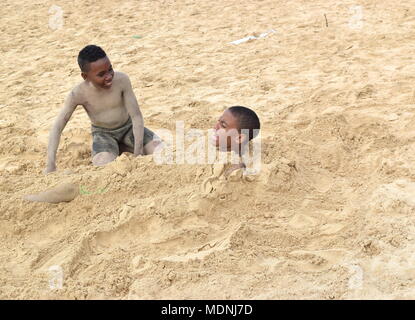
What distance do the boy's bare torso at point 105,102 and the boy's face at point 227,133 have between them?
0.77m

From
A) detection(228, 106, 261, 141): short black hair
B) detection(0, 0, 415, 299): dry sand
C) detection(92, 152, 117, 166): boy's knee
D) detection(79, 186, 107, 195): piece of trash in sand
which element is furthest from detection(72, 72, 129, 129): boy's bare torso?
detection(228, 106, 261, 141): short black hair

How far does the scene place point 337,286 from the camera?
7.42 feet

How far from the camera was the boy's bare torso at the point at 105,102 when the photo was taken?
361 cm

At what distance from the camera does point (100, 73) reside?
3.46 m

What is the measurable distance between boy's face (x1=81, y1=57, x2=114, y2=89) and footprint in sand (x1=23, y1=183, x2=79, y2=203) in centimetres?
76

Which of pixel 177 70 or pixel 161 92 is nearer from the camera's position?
pixel 161 92

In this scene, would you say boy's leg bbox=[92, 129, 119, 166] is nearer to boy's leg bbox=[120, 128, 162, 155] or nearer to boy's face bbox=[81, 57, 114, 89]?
boy's leg bbox=[120, 128, 162, 155]

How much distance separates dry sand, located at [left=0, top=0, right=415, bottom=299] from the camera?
2.39 meters

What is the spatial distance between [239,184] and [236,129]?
438 millimetres

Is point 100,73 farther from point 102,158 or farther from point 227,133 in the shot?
point 227,133

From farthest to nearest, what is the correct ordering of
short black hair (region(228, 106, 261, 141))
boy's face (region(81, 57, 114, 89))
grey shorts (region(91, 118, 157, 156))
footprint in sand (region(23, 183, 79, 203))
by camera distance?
grey shorts (region(91, 118, 157, 156)) → boy's face (region(81, 57, 114, 89)) → short black hair (region(228, 106, 261, 141)) → footprint in sand (region(23, 183, 79, 203))

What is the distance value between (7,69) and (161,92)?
218 centimetres
